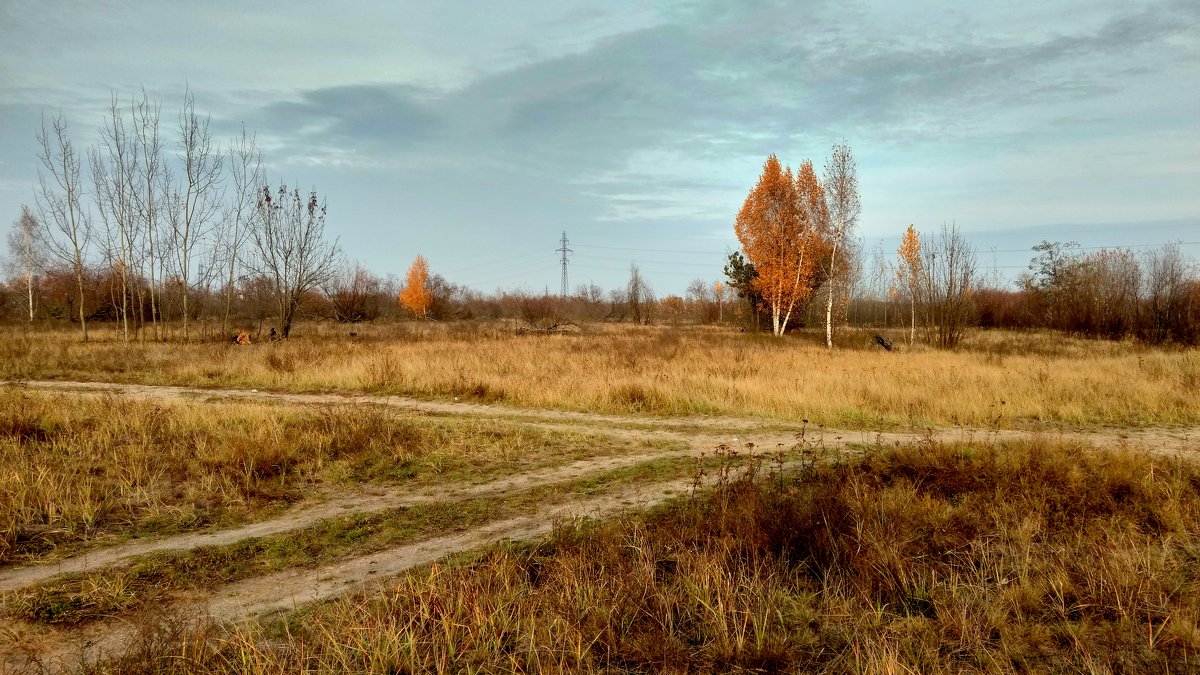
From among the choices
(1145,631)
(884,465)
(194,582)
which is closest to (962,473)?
(884,465)

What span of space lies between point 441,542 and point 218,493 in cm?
297

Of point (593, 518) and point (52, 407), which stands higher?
point (52, 407)

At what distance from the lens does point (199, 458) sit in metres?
7.34

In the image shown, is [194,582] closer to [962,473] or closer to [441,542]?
[441,542]

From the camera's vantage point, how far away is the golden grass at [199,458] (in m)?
5.55

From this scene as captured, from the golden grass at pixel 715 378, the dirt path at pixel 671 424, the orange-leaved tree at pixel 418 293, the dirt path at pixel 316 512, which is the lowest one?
the dirt path at pixel 316 512

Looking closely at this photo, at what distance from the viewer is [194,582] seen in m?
4.30

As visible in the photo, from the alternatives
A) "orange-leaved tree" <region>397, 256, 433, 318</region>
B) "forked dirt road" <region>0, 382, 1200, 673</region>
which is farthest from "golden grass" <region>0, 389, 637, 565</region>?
"orange-leaved tree" <region>397, 256, 433, 318</region>

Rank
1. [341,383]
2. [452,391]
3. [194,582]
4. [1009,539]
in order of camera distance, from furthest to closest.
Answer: [341,383], [452,391], [1009,539], [194,582]

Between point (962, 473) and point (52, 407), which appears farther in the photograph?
point (52, 407)

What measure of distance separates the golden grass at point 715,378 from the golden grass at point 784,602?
5642 mm

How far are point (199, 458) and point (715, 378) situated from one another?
9904 millimetres

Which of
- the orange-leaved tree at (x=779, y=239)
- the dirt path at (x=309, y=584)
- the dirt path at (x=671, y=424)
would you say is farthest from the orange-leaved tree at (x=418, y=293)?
the dirt path at (x=309, y=584)

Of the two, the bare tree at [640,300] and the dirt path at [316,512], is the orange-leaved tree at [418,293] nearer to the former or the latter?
the bare tree at [640,300]
